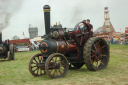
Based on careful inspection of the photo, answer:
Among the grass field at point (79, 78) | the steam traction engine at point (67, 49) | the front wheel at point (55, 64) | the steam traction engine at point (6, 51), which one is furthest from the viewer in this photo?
the steam traction engine at point (6, 51)

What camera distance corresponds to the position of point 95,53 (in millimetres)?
6094

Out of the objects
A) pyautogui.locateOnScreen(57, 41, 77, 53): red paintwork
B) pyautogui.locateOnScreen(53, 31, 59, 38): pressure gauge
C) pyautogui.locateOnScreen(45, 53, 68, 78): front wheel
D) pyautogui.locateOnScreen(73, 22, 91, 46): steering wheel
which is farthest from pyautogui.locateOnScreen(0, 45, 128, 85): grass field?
pyautogui.locateOnScreen(53, 31, 59, 38): pressure gauge

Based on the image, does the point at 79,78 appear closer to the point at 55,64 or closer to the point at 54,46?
the point at 55,64

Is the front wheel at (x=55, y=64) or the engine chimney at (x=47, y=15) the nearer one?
the front wheel at (x=55, y=64)

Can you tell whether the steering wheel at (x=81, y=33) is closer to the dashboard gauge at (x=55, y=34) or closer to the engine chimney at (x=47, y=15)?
the dashboard gauge at (x=55, y=34)

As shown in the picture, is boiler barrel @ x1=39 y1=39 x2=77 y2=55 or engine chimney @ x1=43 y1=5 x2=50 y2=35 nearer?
boiler barrel @ x1=39 y1=39 x2=77 y2=55

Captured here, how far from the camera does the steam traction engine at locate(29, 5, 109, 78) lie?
5273mm

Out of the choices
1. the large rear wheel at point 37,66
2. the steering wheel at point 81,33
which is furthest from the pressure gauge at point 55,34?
the large rear wheel at point 37,66

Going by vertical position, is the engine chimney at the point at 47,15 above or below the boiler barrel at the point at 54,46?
above

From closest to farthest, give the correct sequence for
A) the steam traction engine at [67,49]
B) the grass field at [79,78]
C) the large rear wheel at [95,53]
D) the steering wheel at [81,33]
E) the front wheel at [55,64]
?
the grass field at [79,78] → the front wheel at [55,64] → the steam traction engine at [67,49] → the large rear wheel at [95,53] → the steering wheel at [81,33]

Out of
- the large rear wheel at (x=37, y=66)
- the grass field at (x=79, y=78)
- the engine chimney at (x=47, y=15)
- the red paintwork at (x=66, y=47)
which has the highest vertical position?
the engine chimney at (x=47, y=15)

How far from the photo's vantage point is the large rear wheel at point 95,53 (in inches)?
223

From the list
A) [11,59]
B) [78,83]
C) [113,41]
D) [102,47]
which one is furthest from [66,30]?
[113,41]

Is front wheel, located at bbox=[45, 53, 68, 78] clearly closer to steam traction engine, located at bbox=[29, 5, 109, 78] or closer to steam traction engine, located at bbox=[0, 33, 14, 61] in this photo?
steam traction engine, located at bbox=[29, 5, 109, 78]
